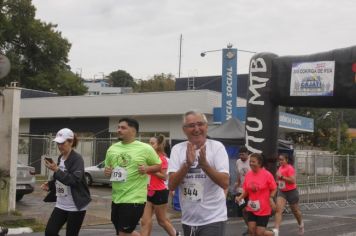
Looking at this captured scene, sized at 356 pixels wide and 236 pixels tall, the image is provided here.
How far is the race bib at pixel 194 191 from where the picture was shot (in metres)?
5.05

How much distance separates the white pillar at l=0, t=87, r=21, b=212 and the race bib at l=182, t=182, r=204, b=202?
343 inches

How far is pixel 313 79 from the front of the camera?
14.4m

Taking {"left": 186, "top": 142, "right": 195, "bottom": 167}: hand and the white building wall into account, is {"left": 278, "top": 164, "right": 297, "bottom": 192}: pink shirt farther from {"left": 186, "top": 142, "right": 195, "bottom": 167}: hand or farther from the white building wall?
the white building wall

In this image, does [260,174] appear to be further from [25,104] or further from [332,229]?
[25,104]

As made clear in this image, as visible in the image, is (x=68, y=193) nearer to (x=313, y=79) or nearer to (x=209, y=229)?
(x=209, y=229)

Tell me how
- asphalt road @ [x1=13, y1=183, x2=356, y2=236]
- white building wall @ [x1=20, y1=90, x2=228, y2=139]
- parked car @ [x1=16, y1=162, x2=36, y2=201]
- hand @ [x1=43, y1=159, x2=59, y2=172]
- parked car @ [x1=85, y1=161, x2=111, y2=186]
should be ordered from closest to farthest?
1. hand @ [x1=43, y1=159, x2=59, y2=172]
2. asphalt road @ [x1=13, y1=183, x2=356, y2=236]
3. parked car @ [x1=16, y1=162, x2=36, y2=201]
4. parked car @ [x1=85, y1=161, x2=111, y2=186]
5. white building wall @ [x1=20, y1=90, x2=228, y2=139]

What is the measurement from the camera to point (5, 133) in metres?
13.0

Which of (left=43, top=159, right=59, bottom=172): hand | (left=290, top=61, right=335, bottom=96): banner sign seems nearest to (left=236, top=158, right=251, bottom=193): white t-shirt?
(left=290, top=61, right=335, bottom=96): banner sign

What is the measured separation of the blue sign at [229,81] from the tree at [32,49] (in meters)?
28.6

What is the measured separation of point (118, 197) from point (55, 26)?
46.0 m

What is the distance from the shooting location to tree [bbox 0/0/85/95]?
4703cm

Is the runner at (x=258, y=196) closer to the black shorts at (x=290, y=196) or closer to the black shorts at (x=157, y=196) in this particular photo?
the black shorts at (x=157, y=196)

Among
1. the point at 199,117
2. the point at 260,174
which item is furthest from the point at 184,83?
the point at 199,117

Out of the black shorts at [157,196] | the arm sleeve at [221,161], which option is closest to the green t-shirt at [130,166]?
the arm sleeve at [221,161]
